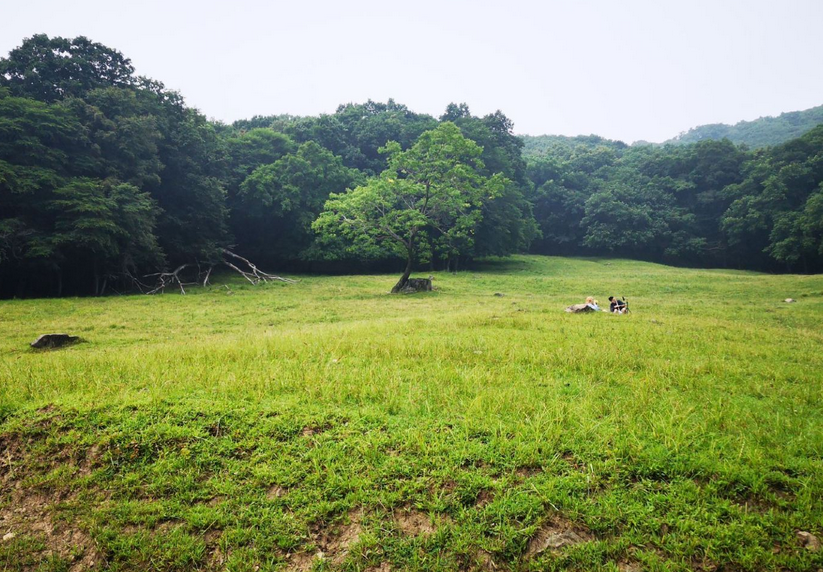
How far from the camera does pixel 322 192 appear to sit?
3981cm

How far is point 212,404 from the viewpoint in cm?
522

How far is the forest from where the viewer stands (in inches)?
860

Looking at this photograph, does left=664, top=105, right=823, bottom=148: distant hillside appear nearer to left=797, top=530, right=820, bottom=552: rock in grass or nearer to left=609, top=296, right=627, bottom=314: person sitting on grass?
left=609, top=296, right=627, bottom=314: person sitting on grass

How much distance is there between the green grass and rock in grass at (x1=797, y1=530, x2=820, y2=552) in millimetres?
61

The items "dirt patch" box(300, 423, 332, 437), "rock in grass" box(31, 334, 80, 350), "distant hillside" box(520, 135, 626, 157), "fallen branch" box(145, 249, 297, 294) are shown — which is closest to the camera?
"dirt patch" box(300, 423, 332, 437)

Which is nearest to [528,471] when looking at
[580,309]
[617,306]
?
[580,309]

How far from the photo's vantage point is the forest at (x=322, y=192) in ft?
71.7

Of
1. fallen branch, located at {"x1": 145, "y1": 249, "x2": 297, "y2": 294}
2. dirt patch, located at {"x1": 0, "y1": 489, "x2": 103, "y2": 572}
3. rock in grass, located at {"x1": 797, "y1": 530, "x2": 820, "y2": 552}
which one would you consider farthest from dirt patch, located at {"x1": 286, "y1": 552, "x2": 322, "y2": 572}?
fallen branch, located at {"x1": 145, "y1": 249, "x2": 297, "y2": 294}

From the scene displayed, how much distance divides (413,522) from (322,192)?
3896 centimetres

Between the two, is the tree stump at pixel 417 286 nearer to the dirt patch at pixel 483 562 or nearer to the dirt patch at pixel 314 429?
the dirt patch at pixel 314 429

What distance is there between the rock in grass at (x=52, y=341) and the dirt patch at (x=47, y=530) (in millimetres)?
7310

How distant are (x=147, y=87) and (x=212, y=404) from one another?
35216 mm

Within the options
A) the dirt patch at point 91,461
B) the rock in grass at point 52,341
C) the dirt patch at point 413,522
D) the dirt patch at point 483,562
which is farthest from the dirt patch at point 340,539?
the rock in grass at point 52,341

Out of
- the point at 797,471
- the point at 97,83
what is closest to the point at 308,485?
the point at 797,471
